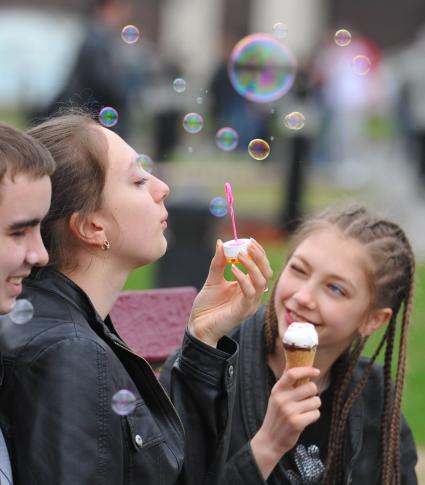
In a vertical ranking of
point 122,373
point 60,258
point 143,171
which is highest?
point 143,171

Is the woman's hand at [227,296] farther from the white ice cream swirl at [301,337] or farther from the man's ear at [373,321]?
the man's ear at [373,321]

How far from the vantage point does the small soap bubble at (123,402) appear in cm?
245

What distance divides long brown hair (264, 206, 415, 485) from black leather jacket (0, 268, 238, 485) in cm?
67

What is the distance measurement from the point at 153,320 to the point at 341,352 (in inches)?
22.9

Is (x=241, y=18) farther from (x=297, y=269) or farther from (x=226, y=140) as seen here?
(x=297, y=269)

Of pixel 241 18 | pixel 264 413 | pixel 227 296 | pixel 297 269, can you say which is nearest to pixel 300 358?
pixel 227 296

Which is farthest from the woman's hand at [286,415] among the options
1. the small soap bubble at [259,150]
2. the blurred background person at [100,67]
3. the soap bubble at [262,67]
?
the blurred background person at [100,67]

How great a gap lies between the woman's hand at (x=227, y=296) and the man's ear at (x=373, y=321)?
1.69 feet

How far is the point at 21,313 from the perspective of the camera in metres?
2.49

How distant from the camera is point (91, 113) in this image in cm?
300

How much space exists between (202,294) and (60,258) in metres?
Answer: 0.46

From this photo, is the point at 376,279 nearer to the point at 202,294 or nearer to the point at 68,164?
the point at 202,294

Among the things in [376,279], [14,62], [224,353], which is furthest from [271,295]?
[14,62]

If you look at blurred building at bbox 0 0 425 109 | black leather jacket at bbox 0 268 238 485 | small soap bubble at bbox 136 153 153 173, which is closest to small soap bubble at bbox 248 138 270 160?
small soap bubble at bbox 136 153 153 173
